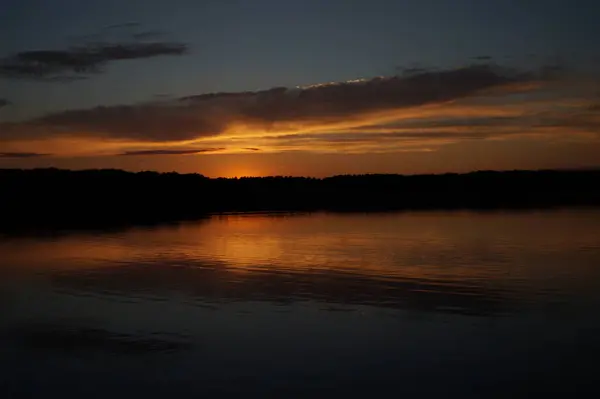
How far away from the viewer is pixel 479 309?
35.9 feet

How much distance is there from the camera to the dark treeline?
42.7 m

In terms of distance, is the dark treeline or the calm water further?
the dark treeline

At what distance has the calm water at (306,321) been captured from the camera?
25.6ft

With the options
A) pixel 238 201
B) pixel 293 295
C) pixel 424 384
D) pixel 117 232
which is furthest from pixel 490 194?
pixel 424 384

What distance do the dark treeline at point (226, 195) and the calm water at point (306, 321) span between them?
56.7 feet

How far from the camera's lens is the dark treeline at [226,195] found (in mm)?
42650

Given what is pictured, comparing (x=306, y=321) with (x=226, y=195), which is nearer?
(x=306, y=321)

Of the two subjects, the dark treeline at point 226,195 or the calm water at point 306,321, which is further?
the dark treeline at point 226,195

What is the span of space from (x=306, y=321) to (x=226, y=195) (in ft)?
152

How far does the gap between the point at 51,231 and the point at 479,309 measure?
21926mm

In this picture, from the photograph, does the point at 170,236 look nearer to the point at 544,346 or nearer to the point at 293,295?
the point at 293,295

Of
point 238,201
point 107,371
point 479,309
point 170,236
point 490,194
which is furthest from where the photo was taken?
point 490,194

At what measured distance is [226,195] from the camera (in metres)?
56.5

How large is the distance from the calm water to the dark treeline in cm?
1730
